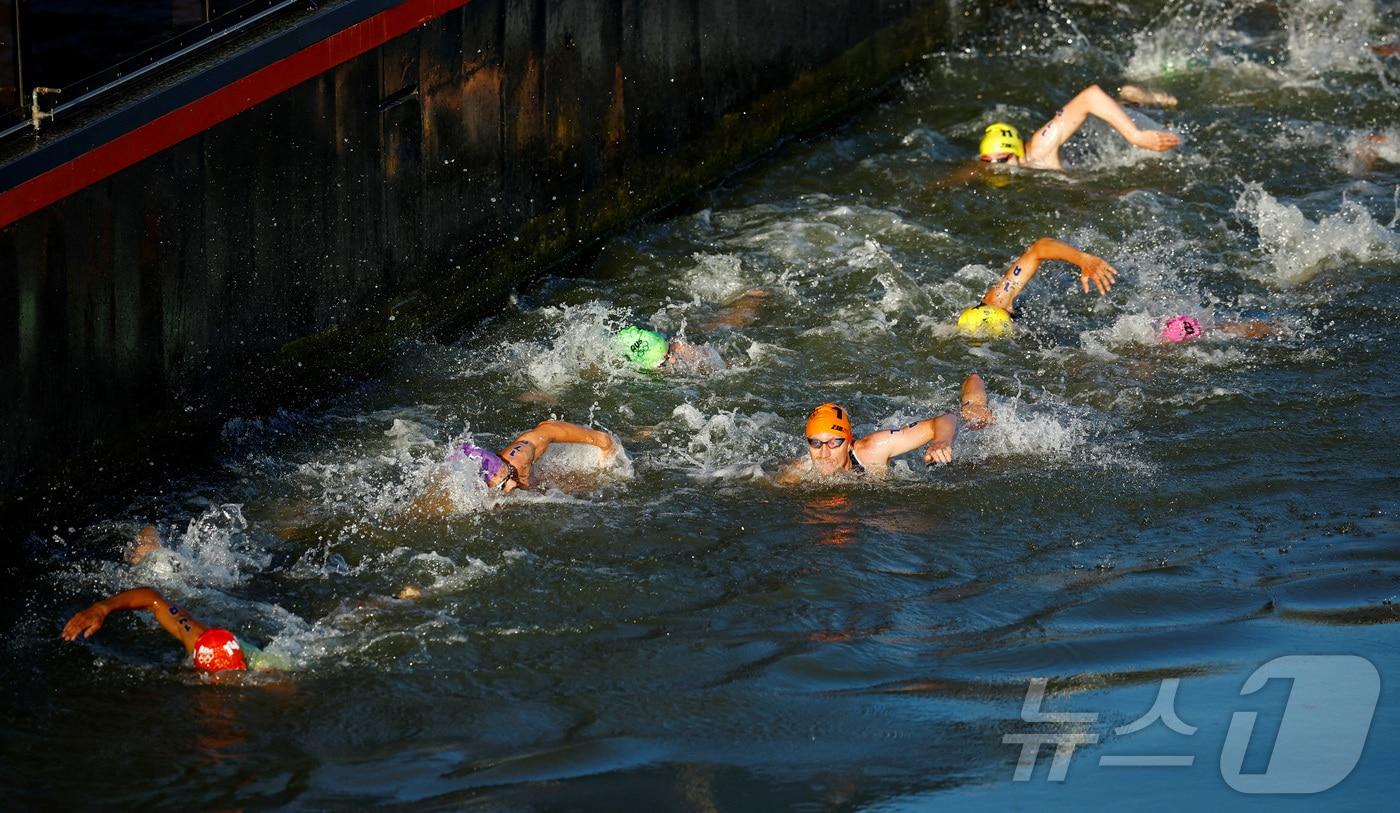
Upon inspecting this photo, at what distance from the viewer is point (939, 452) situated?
1026 centimetres

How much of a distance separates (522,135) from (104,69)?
165 inches

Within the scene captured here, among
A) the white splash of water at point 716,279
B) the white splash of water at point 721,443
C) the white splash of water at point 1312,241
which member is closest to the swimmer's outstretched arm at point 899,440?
the white splash of water at point 721,443

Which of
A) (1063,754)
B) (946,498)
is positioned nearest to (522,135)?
(946,498)

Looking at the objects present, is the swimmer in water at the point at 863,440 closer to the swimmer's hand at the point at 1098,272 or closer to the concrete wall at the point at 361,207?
the swimmer's hand at the point at 1098,272

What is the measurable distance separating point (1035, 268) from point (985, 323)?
582 millimetres

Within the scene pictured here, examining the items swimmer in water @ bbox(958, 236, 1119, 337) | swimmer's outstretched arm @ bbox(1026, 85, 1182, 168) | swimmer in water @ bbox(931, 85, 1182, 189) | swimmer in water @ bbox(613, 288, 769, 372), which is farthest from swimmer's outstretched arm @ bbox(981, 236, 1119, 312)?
swimmer in water @ bbox(931, 85, 1182, 189)

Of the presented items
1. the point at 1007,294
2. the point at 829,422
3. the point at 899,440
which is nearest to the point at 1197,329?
the point at 1007,294

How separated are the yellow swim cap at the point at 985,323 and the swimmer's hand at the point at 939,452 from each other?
2.82 metres

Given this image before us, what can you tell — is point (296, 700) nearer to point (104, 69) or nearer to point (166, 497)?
point (166, 497)

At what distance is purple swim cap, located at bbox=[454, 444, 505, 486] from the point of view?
10.4 meters

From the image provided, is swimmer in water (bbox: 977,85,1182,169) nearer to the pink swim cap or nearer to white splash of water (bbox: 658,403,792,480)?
the pink swim cap

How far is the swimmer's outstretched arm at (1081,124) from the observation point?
15125mm

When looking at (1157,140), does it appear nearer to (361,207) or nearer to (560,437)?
(560,437)

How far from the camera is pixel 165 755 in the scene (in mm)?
7863
